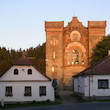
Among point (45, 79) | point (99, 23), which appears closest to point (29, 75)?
point (45, 79)

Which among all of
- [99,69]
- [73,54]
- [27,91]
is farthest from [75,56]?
[27,91]

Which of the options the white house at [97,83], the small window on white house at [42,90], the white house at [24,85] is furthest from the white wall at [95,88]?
the small window on white house at [42,90]

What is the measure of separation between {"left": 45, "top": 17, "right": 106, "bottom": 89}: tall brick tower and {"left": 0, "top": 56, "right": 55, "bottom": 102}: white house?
28.5 metres

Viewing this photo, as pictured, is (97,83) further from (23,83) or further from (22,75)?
(22,75)

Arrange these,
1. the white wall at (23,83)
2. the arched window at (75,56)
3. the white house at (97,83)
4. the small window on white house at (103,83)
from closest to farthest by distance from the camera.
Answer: the white wall at (23,83), the white house at (97,83), the small window on white house at (103,83), the arched window at (75,56)

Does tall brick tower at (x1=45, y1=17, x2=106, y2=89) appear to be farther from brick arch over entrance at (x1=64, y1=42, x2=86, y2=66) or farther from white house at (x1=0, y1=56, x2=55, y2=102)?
white house at (x1=0, y1=56, x2=55, y2=102)

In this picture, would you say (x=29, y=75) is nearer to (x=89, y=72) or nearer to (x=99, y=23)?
(x=89, y=72)

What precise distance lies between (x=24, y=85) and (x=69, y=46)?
31.8 metres

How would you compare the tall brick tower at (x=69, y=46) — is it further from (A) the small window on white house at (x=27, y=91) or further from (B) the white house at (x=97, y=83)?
(A) the small window on white house at (x=27, y=91)

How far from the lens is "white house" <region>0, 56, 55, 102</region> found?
4319 cm

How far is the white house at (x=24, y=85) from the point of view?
142ft

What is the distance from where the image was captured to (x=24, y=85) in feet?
143

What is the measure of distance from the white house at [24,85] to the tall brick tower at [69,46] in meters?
28.5

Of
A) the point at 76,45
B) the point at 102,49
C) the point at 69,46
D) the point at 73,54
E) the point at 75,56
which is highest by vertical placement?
the point at 76,45
